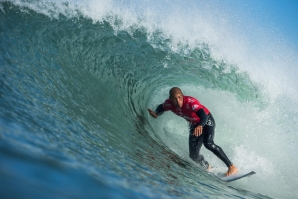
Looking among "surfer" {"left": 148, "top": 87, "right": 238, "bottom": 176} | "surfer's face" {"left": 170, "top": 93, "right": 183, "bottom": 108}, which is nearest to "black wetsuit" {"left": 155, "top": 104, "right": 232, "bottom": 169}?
"surfer" {"left": 148, "top": 87, "right": 238, "bottom": 176}

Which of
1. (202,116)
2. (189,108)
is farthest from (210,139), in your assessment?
(189,108)

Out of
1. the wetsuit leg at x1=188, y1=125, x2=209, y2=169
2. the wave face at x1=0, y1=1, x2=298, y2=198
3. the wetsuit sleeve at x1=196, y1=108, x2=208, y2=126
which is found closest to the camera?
the wave face at x1=0, y1=1, x2=298, y2=198

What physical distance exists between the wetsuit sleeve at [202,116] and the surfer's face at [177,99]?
384 mm

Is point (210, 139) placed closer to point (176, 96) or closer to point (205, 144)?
point (205, 144)

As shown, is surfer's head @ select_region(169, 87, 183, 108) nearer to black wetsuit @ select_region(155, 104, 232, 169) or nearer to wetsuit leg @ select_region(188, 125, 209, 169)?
black wetsuit @ select_region(155, 104, 232, 169)

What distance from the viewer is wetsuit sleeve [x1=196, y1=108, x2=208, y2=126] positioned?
549 cm

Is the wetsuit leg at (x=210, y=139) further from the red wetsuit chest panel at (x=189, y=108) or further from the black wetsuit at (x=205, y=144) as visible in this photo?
the red wetsuit chest panel at (x=189, y=108)

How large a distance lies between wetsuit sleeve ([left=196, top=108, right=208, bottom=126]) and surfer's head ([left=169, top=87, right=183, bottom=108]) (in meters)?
0.39

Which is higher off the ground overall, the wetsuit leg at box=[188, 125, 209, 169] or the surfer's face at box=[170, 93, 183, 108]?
the surfer's face at box=[170, 93, 183, 108]

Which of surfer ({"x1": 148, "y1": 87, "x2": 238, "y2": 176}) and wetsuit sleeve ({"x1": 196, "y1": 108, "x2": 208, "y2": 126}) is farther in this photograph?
surfer ({"x1": 148, "y1": 87, "x2": 238, "y2": 176})

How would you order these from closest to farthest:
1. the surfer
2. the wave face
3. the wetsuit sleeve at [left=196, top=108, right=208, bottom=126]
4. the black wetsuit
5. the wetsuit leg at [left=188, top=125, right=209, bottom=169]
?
the wave face
the wetsuit sleeve at [left=196, top=108, right=208, bottom=126]
the surfer
the black wetsuit
the wetsuit leg at [left=188, top=125, right=209, bottom=169]

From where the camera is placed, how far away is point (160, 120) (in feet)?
26.0

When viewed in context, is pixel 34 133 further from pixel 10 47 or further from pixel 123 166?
pixel 10 47

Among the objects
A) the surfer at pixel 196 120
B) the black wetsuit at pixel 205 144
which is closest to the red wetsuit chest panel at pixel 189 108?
the surfer at pixel 196 120
